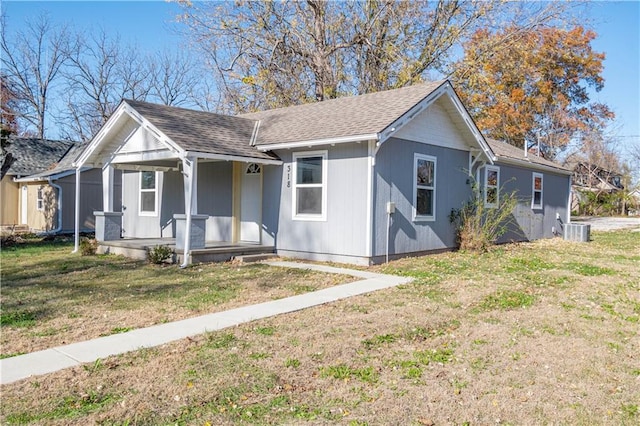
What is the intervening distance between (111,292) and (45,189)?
16.8 meters

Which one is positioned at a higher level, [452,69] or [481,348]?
[452,69]

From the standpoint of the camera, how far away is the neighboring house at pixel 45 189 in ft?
70.9

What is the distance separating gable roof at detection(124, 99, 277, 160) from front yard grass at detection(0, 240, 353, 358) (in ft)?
8.79

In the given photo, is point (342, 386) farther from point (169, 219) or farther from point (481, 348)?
point (169, 219)

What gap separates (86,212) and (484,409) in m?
21.3

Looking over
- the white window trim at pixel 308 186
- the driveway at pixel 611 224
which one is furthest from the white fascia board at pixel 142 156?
the driveway at pixel 611 224

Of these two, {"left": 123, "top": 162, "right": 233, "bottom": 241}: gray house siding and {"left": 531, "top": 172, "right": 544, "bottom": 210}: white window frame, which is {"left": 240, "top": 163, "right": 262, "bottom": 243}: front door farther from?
{"left": 531, "top": 172, "right": 544, "bottom": 210}: white window frame

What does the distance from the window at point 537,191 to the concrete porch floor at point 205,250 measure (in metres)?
11.0

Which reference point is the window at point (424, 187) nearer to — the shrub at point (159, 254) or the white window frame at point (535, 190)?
the shrub at point (159, 254)

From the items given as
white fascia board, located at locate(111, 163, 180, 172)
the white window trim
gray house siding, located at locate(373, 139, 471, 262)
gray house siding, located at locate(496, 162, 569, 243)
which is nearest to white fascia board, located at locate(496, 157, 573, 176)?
gray house siding, located at locate(496, 162, 569, 243)

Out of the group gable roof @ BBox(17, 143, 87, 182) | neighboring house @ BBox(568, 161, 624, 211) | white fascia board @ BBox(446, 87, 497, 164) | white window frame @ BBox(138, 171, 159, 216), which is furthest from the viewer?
neighboring house @ BBox(568, 161, 624, 211)

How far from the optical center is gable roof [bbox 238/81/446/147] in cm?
1116

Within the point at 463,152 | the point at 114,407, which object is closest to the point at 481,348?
the point at 114,407

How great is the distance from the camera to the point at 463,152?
47.0ft
